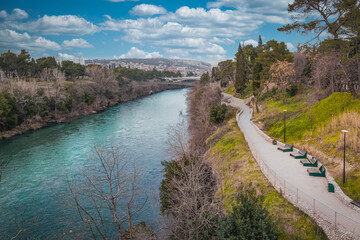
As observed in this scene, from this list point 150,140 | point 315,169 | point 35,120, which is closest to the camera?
point 315,169

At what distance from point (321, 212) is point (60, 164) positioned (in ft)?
85.6

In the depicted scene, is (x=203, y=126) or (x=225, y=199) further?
(x=203, y=126)

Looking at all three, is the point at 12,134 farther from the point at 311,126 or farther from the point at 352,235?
the point at 352,235

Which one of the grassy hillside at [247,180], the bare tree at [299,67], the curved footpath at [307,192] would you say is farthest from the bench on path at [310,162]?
the bare tree at [299,67]

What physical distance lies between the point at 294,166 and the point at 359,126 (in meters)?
5.50

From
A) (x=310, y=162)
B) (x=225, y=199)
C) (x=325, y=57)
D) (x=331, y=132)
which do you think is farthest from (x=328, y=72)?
(x=225, y=199)

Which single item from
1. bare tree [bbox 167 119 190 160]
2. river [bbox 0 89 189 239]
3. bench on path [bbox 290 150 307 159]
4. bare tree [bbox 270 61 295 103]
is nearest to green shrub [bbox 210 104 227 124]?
river [bbox 0 89 189 239]

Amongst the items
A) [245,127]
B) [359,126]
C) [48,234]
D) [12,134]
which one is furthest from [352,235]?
[12,134]

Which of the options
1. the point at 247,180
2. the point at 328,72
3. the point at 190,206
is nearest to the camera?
the point at 190,206

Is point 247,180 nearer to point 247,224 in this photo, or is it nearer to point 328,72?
point 247,224

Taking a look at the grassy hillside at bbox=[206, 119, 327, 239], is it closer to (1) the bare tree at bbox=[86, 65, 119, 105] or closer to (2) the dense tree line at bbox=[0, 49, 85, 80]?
(1) the bare tree at bbox=[86, 65, 119, 105]

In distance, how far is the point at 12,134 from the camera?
144 feet

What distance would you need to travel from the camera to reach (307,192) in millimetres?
15234

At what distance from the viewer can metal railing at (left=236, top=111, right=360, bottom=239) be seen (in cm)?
1165
